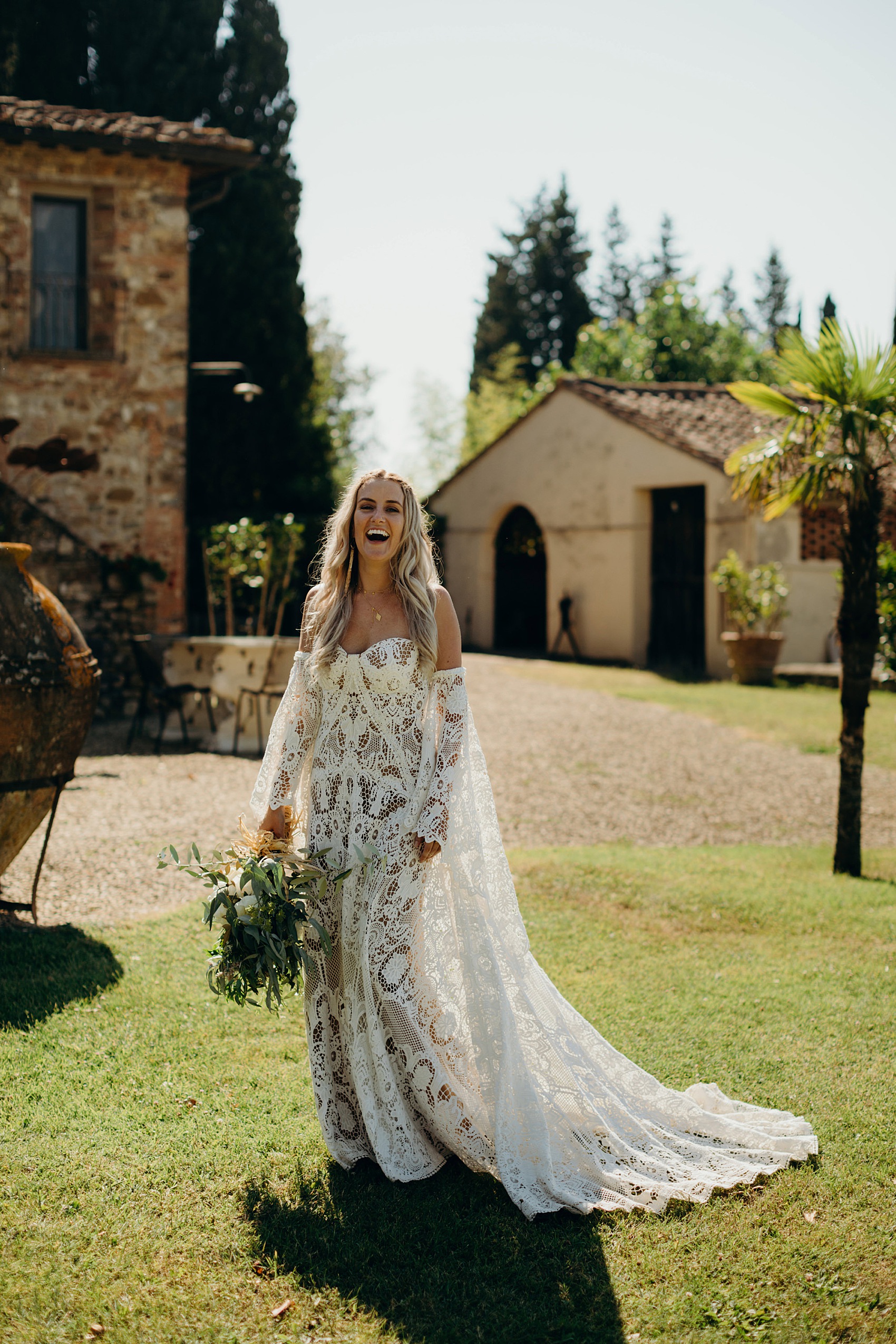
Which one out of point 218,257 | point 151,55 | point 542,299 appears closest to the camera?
point 218,257

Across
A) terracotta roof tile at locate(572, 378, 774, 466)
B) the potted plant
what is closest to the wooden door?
terracotta roof tile at locate(572, 378, 774, 466)

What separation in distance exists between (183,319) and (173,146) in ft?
6.18

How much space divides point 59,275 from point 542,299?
30779 millimetres

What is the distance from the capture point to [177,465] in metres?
13.0

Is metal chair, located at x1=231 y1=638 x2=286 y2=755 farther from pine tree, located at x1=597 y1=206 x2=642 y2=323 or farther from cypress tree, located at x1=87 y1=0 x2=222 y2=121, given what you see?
pine tree, located at x1=597 y1=206 x2=642 y2=323

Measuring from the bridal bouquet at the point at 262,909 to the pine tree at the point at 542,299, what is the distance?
128 ft

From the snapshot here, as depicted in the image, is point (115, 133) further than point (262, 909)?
Yes

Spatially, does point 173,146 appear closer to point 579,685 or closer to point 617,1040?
point 579,685

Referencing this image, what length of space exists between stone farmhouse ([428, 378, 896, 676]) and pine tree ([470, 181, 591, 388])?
62.1ft

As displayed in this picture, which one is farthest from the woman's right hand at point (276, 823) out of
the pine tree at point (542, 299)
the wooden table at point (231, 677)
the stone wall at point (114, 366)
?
the pine tree at point (542, 299)

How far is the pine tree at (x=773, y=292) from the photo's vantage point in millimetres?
58594

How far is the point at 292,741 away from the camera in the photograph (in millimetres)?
3311

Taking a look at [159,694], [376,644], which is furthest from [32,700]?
[159,694]

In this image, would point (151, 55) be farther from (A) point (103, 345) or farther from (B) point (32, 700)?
(B) point (32, 700)
